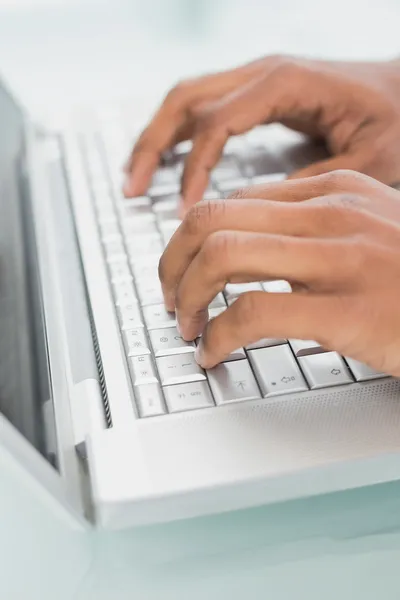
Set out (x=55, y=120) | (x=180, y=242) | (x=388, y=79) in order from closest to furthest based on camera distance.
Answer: (x=180, y=242) → (x=388, y=79) → (x=55, y=120)

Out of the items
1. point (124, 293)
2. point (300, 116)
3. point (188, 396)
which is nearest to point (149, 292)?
point (124, 293)

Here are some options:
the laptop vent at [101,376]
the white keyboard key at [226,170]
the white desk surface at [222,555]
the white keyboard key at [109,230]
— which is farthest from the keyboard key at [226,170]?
A: the white desk surface at [222,555]

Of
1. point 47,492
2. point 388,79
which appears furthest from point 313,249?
point 388,79

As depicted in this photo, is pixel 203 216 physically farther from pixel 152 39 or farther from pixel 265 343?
pixel 152 39

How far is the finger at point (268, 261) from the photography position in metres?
0.41

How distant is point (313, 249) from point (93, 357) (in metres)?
0.16

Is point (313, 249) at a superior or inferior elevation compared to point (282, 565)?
superior

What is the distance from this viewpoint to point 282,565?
40 centimetres

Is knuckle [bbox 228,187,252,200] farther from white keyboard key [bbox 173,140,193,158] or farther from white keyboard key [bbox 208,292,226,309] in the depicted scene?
white keyboard key [bbox 173,140,193,158]

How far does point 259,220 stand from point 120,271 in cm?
15

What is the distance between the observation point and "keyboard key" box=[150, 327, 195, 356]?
477 millimetres

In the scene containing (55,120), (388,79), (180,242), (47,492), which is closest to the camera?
(47,492)

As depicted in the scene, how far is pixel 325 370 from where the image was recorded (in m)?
0.45

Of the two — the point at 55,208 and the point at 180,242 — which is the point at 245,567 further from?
the point at 55,208
